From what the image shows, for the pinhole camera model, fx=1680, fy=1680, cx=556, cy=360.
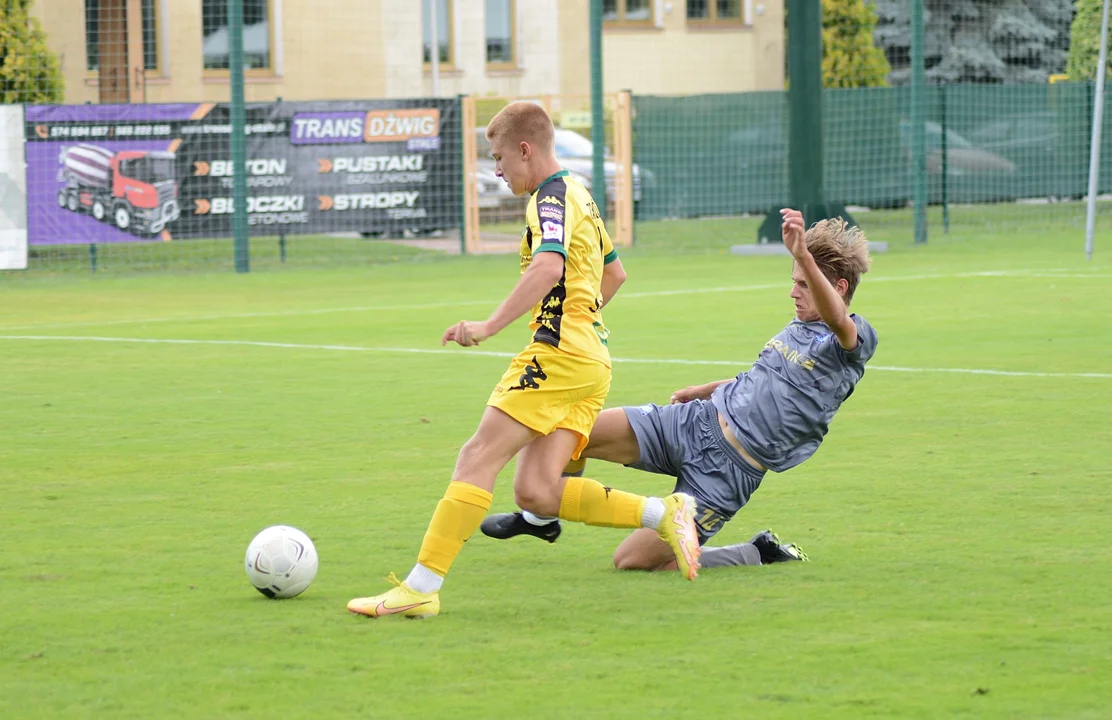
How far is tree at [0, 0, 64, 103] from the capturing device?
22875 millimetres

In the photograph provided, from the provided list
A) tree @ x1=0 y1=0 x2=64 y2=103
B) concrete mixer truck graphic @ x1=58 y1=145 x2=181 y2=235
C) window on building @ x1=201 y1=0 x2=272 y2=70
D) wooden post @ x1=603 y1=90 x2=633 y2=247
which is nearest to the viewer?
concrete mixer truck graphic @ x1=58 y1=145 x2=181 y2=235

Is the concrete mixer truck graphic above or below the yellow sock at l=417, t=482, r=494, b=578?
above

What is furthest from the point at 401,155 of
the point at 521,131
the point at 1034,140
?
the point at 521,131

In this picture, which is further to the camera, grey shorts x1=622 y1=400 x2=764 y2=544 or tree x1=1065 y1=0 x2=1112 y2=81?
tree x1=1065 y1=0 x2=1112 y2=81

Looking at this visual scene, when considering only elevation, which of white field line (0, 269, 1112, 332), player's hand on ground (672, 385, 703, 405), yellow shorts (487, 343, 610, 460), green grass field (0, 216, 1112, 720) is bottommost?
green grass field (0, 216, 1112, 720)

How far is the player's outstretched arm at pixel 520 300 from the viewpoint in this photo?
15.4 ft

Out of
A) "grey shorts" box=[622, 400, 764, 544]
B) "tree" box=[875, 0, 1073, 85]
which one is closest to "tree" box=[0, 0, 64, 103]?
"grey shorts" box=[622, 400, 764, 544]

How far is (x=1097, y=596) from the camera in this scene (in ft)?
16.4

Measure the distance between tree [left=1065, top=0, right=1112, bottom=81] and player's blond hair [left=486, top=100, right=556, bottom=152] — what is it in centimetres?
2951

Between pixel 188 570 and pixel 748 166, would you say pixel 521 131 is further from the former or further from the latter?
pixel 748 166

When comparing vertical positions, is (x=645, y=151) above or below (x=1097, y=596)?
above

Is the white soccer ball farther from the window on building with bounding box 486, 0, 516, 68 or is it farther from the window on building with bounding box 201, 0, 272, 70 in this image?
the window on building with bounding box 486, 0, 516, 68

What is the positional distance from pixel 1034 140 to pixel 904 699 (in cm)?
2380

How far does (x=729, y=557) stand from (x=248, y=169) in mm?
17115
